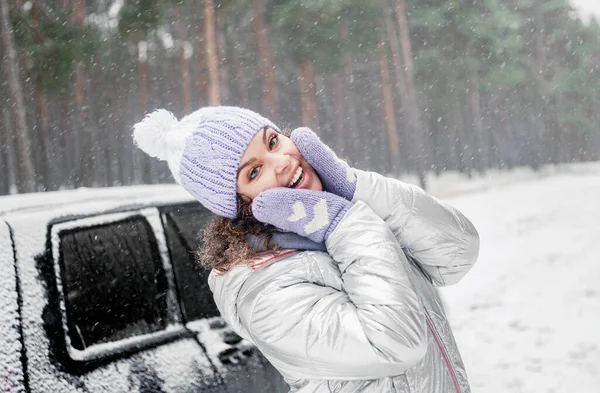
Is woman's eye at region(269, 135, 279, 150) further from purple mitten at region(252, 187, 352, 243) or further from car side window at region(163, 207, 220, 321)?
car side window at region(163, 207, 220, 321)

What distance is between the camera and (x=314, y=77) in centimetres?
1708

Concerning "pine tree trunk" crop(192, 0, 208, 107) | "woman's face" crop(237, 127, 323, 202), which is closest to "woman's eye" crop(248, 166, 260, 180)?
"woman's face" crop(237, 127, 323, 202)

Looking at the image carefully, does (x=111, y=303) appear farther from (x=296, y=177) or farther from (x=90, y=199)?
(x=296, y=177)

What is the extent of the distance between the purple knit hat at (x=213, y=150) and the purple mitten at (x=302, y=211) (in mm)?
147

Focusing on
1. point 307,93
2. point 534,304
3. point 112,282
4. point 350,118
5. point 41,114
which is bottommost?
point 534,304

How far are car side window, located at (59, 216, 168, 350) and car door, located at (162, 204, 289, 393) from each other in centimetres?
9

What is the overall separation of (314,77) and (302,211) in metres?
16.4

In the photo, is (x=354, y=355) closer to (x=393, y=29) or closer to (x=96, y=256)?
(x=96, y=256)

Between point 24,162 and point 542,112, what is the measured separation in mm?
19989

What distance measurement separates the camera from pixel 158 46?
58.4ft

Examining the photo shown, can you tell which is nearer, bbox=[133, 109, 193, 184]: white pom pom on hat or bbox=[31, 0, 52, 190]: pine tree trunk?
bbox=[133, 109, 193, 184]: white pom pom on hat

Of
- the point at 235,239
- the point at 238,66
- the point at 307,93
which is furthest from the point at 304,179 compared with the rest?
the point at 238,66

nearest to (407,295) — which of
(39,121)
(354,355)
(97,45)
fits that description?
(354,355)

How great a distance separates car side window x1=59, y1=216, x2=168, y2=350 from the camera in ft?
5.55
